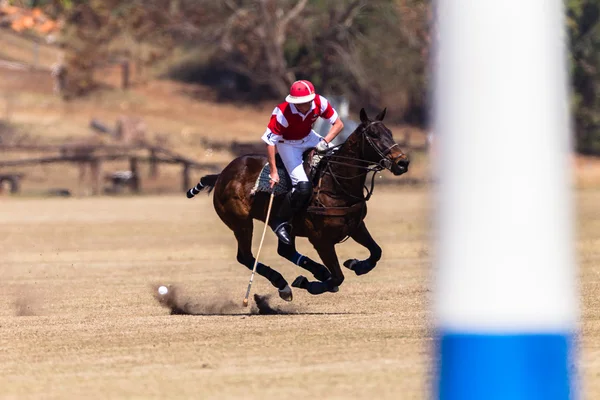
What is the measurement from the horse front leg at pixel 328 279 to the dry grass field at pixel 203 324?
0.76 feet

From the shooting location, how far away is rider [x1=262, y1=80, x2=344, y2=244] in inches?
469

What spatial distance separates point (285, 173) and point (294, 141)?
0.33 metres

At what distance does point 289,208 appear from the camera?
12.1 meters

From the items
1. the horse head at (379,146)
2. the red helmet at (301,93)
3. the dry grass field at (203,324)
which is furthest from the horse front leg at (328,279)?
the red helmet at (301,93)

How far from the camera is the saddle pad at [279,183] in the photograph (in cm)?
1219

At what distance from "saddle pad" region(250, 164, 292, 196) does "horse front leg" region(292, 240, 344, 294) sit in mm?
643

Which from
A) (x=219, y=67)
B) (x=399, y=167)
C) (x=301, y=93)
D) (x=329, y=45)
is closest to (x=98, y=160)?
(x=329, y=45)

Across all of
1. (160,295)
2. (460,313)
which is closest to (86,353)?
(160,295)

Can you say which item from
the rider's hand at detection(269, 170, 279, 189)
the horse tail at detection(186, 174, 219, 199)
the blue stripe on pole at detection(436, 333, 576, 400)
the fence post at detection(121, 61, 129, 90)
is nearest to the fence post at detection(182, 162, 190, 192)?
the fence post at detection(121, 61, 129, 90)

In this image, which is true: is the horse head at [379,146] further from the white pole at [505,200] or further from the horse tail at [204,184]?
the white pole at [505,200]

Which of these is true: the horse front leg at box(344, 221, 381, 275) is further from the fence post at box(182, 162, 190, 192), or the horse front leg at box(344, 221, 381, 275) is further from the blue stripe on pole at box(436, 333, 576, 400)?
the fence post at box(182, 162, 190, 192)

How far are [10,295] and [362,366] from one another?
729cm

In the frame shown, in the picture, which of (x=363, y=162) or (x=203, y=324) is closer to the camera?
(x=203, y=324)

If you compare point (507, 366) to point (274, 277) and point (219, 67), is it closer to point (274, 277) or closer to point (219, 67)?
point (274, 277)
